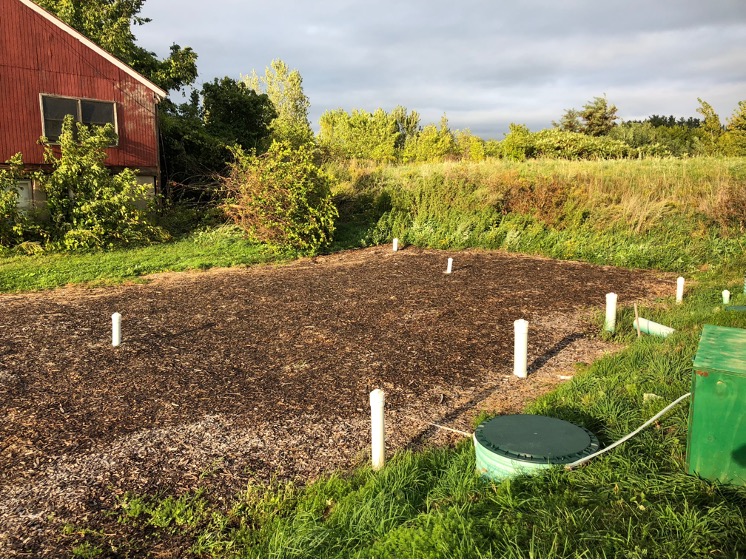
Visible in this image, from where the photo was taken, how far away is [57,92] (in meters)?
18.3

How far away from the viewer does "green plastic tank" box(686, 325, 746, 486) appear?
3258mm

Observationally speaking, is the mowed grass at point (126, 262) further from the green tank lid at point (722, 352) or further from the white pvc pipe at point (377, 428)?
the green tank lid at point (722, 352)

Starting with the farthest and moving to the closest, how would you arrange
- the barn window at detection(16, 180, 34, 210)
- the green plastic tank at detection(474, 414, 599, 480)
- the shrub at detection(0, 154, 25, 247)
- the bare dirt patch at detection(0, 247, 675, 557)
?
the barn window at detection(16, 180, 34, 210), the shrub at detection(0, 154, 25, 247), the bare dirt patch at detection(0, 247, 675, 557), the green plastic tank at detection(474, 414, 599, 480)

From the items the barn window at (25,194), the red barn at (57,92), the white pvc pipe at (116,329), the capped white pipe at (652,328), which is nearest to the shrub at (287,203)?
the red barn at (57,92)

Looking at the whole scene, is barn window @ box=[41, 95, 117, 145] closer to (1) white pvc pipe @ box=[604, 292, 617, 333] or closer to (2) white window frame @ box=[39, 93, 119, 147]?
(2) white window frame @ box=[39, 93, 119, 147]

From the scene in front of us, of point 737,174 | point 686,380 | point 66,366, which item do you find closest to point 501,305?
point 686,380

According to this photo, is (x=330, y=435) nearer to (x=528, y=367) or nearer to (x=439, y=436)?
(x=439, y=436)

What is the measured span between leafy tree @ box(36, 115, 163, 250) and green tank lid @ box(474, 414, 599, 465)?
46.5 feet

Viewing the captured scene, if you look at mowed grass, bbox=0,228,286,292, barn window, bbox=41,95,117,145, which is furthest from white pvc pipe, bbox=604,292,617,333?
barn window, bbox=41,95,117,145

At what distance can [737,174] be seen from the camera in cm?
1616

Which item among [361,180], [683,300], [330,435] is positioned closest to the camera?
[330,435]

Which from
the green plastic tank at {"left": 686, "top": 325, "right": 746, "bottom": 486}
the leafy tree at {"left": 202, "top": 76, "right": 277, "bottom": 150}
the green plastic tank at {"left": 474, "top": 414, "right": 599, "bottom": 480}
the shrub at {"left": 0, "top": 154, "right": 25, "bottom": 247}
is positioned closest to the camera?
the green plastic tank at {"left": 686, "top": 325, "right": 746, "bottom": 486}

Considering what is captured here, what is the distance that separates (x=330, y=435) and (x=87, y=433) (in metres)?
2.20

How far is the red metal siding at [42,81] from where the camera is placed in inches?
686
